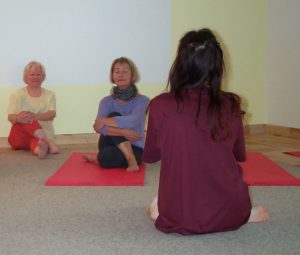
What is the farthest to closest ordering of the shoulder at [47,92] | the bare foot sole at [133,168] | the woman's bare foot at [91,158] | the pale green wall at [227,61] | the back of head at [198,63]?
the pale green wall at [227,61]
the shoulder at [47,92]
the woman's bare foot at [91,158]
the bare foot sole at [133,168]
the back of head at [198,63]

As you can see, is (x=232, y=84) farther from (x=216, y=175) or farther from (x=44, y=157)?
(x=216, y=175)

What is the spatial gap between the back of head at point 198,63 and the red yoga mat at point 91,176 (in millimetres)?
989

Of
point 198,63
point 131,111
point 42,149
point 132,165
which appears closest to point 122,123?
point 131,111

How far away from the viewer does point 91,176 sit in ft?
8.07

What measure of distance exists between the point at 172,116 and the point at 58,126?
252cm

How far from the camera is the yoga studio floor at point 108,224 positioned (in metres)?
1.45

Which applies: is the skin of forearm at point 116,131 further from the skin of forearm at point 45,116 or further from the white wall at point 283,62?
the white wall at point 283,62

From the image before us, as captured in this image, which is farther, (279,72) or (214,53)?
(279,72)

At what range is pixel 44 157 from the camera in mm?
3150

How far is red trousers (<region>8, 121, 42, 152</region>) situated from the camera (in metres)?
3.39

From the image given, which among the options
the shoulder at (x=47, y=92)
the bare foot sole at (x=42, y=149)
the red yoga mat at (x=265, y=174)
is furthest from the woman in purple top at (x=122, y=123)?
the shoulder at (x=47, y=92)

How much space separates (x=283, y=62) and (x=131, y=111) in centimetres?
196

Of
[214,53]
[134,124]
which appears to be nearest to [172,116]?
[214,53]

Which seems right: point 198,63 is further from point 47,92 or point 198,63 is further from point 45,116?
point 47,92
